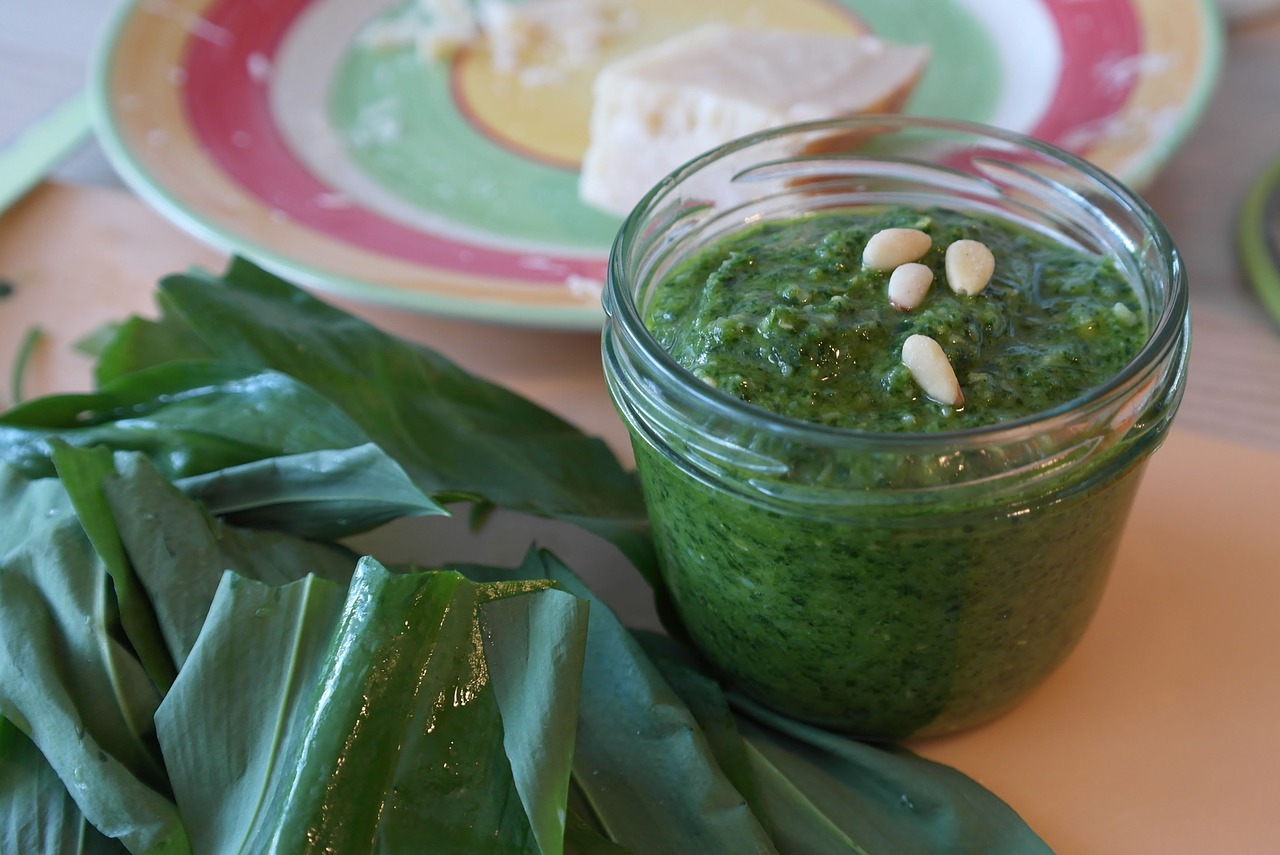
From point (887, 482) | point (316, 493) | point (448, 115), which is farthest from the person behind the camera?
point (448, 115)

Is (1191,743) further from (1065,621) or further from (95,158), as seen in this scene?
(95,158)

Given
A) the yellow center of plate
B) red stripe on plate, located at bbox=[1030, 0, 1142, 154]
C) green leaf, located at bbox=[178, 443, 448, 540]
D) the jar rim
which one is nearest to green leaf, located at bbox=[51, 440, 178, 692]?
green leaf, located at bbox=[178, 443, 448, 540]

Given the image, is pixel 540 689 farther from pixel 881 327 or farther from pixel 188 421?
pixel 188 421

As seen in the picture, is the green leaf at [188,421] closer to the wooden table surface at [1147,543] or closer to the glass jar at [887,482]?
the wooden table surface at [1147,543]

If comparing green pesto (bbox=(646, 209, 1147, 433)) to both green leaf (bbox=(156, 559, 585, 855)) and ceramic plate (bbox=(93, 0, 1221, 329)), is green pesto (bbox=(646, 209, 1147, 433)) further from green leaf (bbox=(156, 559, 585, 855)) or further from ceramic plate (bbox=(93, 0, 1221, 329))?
ceramic plate (bbox=(93, 0, 1221, 329))

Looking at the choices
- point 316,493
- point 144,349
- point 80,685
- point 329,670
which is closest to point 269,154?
point 144,349

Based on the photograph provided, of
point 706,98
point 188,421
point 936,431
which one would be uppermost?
point 936,431

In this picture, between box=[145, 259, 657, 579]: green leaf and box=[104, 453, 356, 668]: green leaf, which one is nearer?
box=[104, 453, 356, 668]: green leaf

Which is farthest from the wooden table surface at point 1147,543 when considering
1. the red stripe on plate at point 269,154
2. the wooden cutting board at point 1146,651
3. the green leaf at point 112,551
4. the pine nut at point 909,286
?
the pine nut at point 909,286
